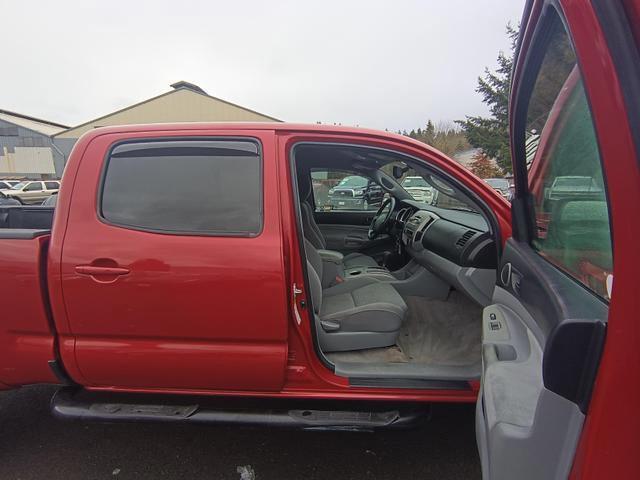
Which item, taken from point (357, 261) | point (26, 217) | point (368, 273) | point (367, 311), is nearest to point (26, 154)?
point (26, 217)

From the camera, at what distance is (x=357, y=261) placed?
403 cm

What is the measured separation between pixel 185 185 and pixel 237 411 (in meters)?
1.19

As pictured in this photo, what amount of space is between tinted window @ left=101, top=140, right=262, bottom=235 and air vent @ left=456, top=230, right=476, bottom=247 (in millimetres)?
1404

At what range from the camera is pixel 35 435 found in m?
2.41

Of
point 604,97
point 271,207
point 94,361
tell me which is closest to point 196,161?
point 271,207

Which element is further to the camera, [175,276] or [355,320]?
[355,320]

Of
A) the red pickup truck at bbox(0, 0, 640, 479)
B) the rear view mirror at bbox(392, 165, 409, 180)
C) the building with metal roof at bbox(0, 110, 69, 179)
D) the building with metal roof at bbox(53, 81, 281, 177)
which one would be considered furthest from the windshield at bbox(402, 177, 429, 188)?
the building with metal roof at bbox(0, 110, 69, 179)

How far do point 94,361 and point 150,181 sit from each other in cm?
92

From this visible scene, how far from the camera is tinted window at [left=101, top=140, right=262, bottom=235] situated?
190 centimetres

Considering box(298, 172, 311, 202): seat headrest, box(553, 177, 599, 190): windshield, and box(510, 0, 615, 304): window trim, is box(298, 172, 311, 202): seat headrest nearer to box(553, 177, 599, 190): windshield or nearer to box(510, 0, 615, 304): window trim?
box(510, 0, 615, 304): window trim

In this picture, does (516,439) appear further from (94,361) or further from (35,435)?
(35,435)

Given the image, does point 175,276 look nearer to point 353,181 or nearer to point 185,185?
point 185,185

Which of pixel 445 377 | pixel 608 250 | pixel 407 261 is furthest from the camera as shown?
pixel 407 261

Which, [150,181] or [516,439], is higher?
[150,181]
